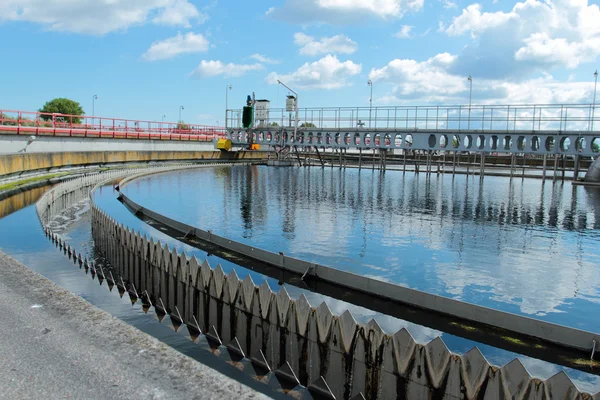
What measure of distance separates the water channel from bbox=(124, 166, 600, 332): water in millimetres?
67

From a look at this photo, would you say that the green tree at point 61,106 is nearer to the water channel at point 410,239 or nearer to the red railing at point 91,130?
the red railing at point 91,130

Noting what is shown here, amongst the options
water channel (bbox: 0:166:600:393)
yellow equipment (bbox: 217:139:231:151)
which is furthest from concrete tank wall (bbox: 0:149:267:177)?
water channel (bbox: 0:166:600:393)

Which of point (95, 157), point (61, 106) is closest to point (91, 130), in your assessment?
point (95, 157)

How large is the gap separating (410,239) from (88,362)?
A: 18.1m

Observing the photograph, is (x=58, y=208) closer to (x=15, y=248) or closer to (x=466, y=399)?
(x=15, y=248)

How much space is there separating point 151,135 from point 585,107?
53821 mm

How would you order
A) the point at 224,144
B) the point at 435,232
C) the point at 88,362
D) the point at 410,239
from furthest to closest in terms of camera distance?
the point at 224,144
the point at 435,232
the point at 410,239
the point at 88,362

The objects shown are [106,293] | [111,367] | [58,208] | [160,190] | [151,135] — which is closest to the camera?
[111,367]

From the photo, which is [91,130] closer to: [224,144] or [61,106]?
[224,144]

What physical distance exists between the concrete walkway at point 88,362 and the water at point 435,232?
995 centimetres

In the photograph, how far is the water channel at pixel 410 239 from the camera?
595 inches

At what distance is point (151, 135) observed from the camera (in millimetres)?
71188

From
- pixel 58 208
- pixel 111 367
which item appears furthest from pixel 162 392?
pixel 58 208

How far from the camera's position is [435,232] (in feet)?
86.0
